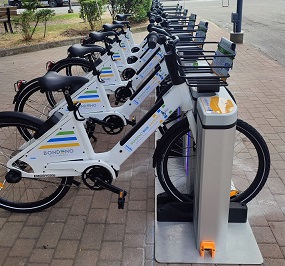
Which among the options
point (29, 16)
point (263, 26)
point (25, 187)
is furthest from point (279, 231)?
point (263, 26)

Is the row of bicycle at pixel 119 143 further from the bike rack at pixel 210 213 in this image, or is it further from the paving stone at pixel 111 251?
the paving stone at pixel 111 251

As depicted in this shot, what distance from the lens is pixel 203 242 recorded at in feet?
8.02

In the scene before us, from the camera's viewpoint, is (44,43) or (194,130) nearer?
(194,130)

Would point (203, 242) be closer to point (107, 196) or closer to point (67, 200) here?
point (107, 196)

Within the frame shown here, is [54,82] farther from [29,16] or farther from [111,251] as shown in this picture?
[29,16]

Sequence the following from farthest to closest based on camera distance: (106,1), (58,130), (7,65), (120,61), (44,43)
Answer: (106,1)
(44,43)
(7,65)
(120,61)
(58,130)

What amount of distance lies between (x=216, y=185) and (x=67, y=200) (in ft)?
4.69

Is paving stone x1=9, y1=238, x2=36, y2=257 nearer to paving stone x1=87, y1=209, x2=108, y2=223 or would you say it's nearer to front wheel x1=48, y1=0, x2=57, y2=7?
paving stone x1=87, y1=209, x2=108, y2=223

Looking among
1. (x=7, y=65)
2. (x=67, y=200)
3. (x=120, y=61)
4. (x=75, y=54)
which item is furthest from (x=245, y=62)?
(x=67, y=200)

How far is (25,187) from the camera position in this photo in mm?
3307

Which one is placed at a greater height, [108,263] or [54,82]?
[54,82]

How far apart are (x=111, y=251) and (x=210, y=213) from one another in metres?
0.75

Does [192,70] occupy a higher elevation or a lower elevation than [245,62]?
higher

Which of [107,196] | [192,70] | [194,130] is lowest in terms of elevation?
[107,196]
